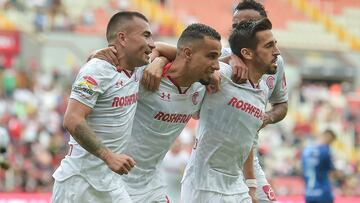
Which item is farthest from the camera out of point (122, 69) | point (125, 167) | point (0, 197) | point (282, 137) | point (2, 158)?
point (282, 137)

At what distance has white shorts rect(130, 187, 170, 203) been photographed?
7.98 m

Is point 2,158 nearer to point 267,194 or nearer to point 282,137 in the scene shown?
point 267,194

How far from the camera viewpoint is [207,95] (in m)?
8.24

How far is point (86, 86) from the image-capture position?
7164mm

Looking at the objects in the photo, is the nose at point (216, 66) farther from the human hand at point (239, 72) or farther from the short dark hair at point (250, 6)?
the short dark hair at point (250, 6)

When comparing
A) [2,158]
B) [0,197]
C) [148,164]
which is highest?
[148,164]

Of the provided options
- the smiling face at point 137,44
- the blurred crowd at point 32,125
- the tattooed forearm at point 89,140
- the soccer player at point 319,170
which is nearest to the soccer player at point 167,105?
the smiling face at point 137,44

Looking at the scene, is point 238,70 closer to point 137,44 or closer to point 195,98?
point 195,98

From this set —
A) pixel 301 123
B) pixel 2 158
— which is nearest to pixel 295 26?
pixel 301 123

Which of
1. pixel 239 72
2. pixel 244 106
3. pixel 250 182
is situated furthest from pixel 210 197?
pixel 239 72

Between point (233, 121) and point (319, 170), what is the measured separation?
8142 millimetres

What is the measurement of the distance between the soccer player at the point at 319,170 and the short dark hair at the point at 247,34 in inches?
313

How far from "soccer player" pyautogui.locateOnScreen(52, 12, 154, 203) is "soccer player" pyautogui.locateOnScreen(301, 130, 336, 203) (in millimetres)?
8774

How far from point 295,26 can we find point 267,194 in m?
25.2
